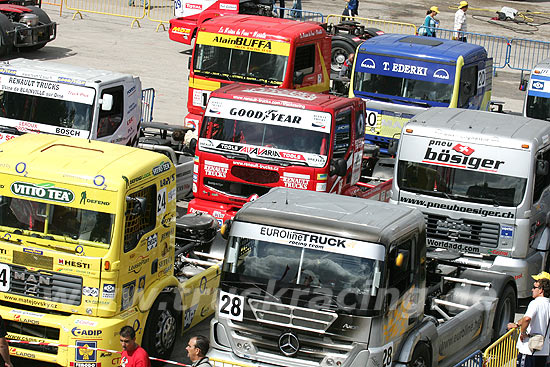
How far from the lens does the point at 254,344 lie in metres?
9.79

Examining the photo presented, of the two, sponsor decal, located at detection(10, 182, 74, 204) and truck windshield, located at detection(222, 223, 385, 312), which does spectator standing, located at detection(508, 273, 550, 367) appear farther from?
sponsor decal, located at detection(10, 182, 74, 204)

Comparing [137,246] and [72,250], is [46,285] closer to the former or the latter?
[72,250]

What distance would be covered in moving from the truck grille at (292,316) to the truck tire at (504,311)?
3.94 metres

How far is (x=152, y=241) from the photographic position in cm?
1108

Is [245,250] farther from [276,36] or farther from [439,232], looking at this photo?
[276,36]

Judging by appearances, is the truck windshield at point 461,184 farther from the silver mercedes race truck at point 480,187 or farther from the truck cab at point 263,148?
the truck cab at point 263,148

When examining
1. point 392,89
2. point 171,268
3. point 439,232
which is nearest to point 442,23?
point 392,89

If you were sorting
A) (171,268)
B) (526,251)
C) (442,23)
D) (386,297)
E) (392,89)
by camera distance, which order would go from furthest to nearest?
(442,23), (392,89), (526,251), (171,268), (386,297)

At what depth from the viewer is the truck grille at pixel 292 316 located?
952cm

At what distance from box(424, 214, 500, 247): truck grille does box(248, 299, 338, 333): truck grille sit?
16.2 ft

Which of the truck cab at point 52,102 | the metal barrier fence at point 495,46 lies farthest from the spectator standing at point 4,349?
the metal barrier fence at point 495,46

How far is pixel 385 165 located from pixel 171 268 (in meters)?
7.12

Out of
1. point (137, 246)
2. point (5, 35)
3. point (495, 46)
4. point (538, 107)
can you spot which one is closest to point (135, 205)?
point (137, 246)

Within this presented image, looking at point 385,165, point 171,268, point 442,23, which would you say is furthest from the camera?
point 442,23
